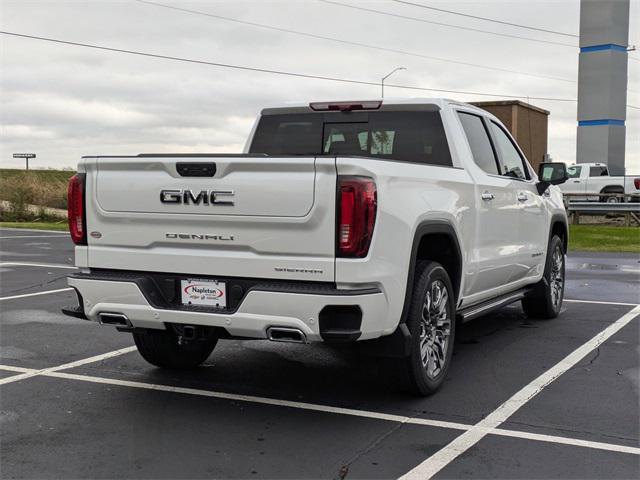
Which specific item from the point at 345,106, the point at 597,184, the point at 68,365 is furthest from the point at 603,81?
the point at 68,365

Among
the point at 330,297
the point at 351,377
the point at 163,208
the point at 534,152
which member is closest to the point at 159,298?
the point at 163,208

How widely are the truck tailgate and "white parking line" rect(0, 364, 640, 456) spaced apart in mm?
1068

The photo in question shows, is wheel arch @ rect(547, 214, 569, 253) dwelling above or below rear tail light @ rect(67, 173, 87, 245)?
below

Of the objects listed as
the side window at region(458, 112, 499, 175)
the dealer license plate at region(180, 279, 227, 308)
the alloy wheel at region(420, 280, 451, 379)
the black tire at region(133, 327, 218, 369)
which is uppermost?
the side window at region(458, 112, 499, 175)

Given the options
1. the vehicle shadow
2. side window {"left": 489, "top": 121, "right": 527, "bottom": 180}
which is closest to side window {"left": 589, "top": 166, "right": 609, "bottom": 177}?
side window {"left": 489, "top": 121, "right": 527, "bottom": 180}

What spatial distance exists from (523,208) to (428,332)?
2533 millimetres

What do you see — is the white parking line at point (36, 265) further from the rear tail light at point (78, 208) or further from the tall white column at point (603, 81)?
the tall white column at point (603, 81)

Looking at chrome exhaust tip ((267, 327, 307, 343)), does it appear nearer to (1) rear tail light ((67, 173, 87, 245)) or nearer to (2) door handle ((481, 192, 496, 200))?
(1) rear tail light ((67, 173, 87, 245))

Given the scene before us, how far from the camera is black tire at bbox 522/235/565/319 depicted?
8742mm

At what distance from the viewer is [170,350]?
21.0 feet

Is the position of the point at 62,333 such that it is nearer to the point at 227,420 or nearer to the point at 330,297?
the point at 227,420

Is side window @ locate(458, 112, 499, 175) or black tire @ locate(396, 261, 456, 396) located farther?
side window @ locate(458, 112, 499, 175)

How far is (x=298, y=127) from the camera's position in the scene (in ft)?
24.2

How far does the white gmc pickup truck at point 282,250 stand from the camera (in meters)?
4.78
